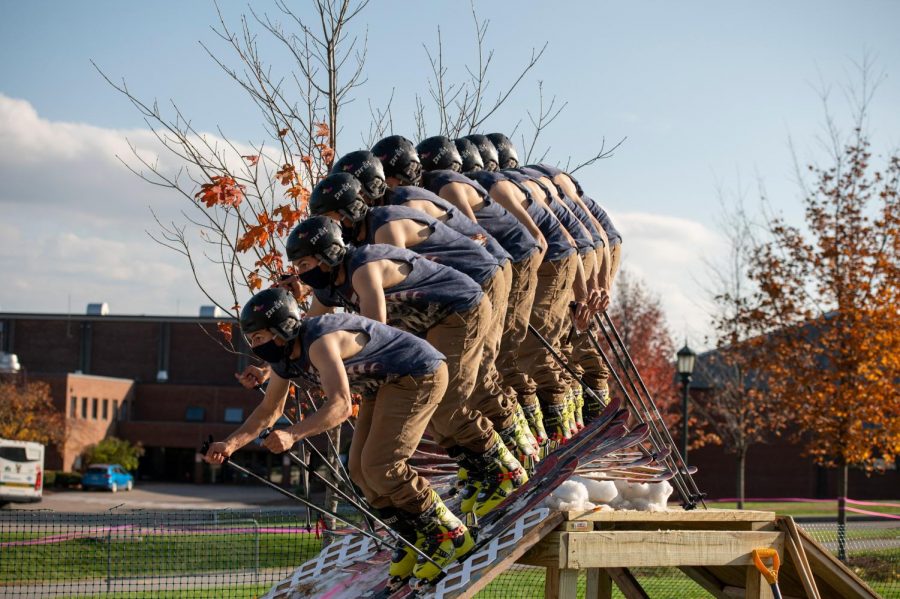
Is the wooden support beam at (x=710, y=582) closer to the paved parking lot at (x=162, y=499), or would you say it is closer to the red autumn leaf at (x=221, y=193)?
the red autumn leaf at (x=221, y=193)

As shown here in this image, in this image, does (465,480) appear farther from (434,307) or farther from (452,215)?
(452,215)

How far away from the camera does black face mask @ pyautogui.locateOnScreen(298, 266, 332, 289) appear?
6270mm

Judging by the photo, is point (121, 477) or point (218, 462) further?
point (121, 477)

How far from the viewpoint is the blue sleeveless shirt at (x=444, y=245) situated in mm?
6766

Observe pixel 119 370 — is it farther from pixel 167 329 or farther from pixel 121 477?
pixel 121 477

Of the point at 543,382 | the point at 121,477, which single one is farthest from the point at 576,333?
the point at 121,477

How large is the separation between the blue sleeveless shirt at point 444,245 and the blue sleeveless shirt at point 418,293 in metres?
0.29

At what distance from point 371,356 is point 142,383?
58.8 metres

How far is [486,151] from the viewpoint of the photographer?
8797 millimetres

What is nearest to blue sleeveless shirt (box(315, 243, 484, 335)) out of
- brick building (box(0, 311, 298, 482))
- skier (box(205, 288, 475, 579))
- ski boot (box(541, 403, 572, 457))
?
skier (box(205, 288, 475, 579))

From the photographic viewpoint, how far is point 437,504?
20.8 ft

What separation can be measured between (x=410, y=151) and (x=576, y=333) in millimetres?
3203

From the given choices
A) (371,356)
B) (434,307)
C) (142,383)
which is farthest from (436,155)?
(142,383)

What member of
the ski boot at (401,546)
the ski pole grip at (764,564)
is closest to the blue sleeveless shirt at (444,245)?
the ski boot at (401,546)
